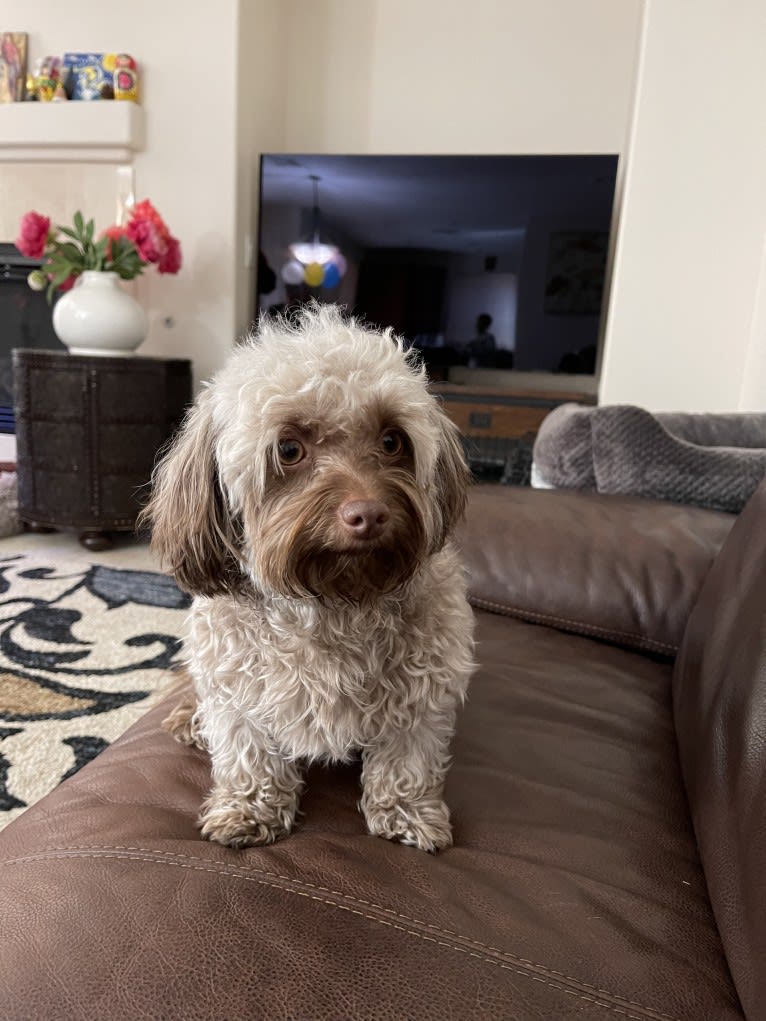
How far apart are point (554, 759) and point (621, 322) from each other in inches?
92.3

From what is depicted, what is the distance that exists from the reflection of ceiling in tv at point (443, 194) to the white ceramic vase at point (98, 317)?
116 cm

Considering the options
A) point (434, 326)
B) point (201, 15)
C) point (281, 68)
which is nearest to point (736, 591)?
point (434, 326)

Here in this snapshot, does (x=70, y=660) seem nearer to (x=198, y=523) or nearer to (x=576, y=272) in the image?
(x=198, y=523)

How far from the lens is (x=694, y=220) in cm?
277

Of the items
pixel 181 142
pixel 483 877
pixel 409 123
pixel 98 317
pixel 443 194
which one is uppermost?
pixel 409 123

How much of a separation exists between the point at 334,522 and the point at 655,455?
1.19 meters

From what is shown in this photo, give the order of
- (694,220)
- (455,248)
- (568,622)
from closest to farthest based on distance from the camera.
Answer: (568,622), (694,220), (455,248)

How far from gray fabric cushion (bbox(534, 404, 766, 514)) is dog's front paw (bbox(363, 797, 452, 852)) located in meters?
1.09

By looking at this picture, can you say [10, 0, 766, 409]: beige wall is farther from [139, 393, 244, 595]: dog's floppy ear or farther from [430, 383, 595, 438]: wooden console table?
[139, 393, 244, 595]: dog's floppy ear

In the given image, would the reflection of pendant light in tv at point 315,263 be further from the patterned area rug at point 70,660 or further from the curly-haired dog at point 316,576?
the curly-haired dog at point 316,576

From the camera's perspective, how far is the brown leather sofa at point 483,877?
22.2 inches

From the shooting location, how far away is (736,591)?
38.7 inches

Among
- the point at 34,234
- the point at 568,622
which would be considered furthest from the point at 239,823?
the point at 34,234

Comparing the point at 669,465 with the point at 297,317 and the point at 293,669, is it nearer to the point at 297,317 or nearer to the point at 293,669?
the point at 297,317
